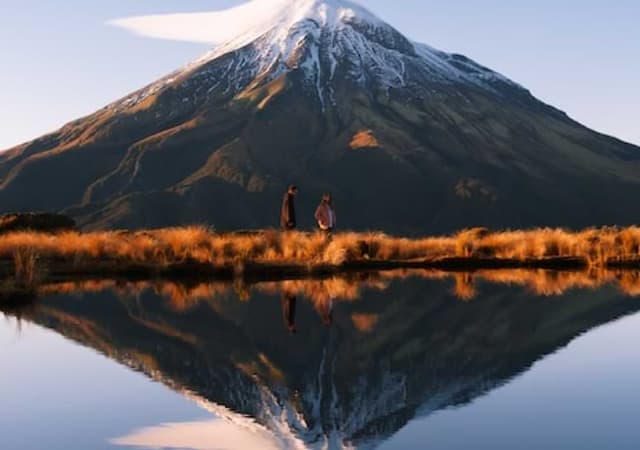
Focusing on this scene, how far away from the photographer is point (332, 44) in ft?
548

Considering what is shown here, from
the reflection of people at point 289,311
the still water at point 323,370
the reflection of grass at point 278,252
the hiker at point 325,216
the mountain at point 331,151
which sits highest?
the mountain at point 331,151

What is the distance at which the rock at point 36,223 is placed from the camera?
113ft

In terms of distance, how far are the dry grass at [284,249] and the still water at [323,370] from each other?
575 cm

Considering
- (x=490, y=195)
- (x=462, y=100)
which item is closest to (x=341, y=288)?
(x=490, y=195)

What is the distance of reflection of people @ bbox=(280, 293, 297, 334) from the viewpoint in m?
12.8

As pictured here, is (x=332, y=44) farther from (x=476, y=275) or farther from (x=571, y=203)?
(x=476, y=275)

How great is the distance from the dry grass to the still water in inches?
226

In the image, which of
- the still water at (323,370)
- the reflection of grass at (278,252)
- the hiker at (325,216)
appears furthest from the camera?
the hiker at (325,216)

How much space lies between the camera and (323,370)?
968 cm

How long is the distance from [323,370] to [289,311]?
475 cm

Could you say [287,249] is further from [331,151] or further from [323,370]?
[331,151]

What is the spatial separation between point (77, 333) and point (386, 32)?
166 meters

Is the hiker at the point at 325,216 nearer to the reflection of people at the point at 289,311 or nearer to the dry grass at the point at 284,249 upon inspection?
the dry grass at the point at 284,249

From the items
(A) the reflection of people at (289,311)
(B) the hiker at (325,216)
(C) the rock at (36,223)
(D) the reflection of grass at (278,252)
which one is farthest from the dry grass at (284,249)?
(C) the rock at (36,223)
